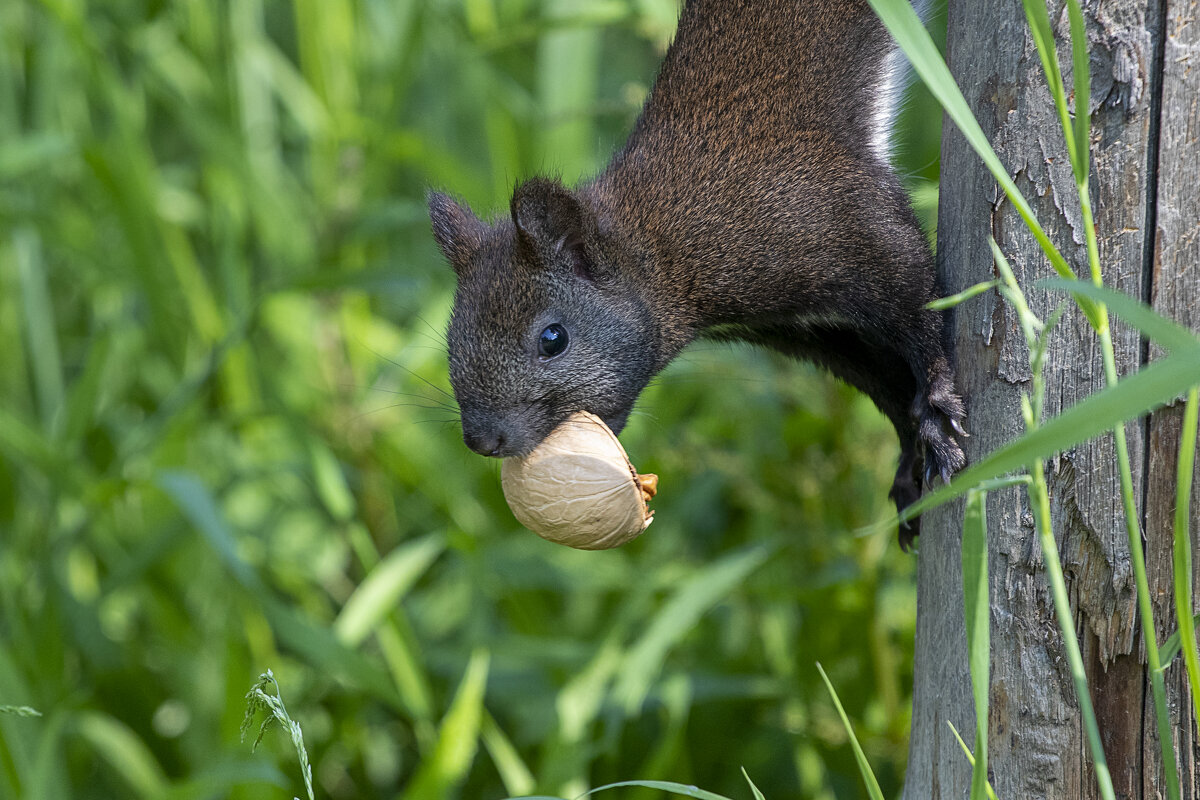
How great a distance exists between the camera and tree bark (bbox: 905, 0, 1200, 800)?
4.71 feet

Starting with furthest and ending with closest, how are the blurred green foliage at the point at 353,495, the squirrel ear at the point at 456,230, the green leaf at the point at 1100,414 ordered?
the blurred green foliage at the point at 353,495
the squirrel ear at the point at 456,230
the green leaf at the point at 1100,414

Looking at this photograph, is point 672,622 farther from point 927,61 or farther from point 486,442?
point 927,61

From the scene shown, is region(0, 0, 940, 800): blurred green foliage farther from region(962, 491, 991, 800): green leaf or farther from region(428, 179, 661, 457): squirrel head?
region(962, 491, 991, 800): green leaf

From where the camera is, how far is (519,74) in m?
4.05

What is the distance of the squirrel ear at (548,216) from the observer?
1.92 m

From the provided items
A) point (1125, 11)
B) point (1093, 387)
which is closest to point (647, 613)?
point (1093, 387)

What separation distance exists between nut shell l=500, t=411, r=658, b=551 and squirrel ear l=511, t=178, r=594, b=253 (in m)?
0.37

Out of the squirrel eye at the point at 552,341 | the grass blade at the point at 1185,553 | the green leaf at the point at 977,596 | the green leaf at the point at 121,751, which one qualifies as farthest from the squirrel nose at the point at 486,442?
the green leaf at the point at 121,751

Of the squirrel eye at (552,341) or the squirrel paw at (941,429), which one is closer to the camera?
the squirrel paw at (941,429)

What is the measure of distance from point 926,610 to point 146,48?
2791 mm

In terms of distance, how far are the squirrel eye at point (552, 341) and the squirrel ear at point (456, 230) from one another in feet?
0.93

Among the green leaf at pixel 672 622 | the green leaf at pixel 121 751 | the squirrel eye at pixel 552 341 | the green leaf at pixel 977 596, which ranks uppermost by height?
the squirrel eye at pixel 552 341

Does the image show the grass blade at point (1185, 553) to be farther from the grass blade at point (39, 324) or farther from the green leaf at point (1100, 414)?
the grass blade at point (39, 324)

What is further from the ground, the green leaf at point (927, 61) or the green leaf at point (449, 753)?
the green leaf at point (927, 61)
